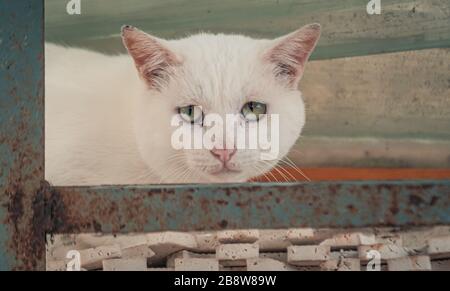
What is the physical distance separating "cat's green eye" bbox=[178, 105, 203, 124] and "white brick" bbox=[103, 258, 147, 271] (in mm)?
597

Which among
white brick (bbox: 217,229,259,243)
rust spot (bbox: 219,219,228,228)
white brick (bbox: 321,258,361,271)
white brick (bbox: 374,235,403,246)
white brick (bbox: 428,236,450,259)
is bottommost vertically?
white brick (bbox: 321,258,361,271)

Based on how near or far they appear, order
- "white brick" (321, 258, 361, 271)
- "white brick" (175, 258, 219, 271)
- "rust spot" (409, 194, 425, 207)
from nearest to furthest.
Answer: "rust spot" (409, 194, 425, 207) → "white brick" (175, 258, 219, 271) → "white brick" (321, 258, 361, 271)

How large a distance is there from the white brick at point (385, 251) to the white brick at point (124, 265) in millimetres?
863

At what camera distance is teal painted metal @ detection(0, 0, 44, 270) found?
1.43 m

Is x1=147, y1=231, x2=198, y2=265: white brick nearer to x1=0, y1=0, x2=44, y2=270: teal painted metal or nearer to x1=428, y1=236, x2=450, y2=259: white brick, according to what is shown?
x1=428, y1=236, x2=450, y2=259: white brick

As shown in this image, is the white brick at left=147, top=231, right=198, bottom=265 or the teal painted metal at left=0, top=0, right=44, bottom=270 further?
the white brick at left=147, top=231, right=198, bottom=265

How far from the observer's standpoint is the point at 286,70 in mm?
2295

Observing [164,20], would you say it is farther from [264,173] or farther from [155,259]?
[155,259]

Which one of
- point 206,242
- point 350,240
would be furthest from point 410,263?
point 206,242

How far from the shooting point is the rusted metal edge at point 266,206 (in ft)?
4.54

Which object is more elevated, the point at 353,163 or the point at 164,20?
the point at 164,20

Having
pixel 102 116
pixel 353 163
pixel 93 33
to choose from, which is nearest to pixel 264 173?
pixel 353 163

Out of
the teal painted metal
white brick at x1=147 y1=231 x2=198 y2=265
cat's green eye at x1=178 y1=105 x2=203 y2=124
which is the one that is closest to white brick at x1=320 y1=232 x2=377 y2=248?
white brick at x1=147 y1=231 x2=198 y2=265

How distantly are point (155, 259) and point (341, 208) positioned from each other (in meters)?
1.31
